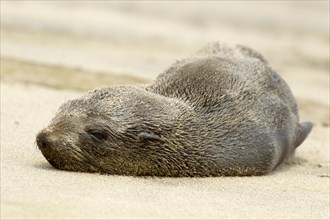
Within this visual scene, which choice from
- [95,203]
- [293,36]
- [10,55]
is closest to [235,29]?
[293,36]

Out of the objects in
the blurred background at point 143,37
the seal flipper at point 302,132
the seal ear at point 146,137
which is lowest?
the blurred background at point 143,37

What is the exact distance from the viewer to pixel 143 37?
72.2 feet

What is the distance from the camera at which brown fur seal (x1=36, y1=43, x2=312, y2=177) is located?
823 centimetres

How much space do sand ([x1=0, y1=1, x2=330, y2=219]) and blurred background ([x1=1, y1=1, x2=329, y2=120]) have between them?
0.03 metres

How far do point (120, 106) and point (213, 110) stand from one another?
3.27ft

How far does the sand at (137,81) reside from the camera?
712cm

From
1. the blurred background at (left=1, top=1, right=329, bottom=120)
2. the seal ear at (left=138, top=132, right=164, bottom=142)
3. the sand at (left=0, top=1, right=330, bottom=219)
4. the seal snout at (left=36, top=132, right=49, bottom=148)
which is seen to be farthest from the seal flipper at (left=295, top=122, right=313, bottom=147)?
the blurred background at (left=1, top=1, right=329, bottom=120)

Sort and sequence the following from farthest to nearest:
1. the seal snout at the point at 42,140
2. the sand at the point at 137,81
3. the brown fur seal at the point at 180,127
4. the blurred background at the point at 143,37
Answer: the blurred background at the point at 143,37, the brown fur seal at the point at 180,127, the seal snout at the point at 42,140, the sand at the point at 137,81

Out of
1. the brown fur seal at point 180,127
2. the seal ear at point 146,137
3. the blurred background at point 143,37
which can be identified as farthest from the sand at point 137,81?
the seal ear at point 146,137

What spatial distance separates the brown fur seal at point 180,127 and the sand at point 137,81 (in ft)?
0.53

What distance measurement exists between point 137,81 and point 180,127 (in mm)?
6182

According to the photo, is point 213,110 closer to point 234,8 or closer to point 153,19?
point 153,19

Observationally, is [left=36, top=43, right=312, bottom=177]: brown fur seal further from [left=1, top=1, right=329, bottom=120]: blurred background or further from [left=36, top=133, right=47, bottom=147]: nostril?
[left=1, top=1, right=329, bottom=120]: blurred background

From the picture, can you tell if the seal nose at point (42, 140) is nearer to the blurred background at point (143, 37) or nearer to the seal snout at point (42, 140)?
the seal snout at point (42, 140)
